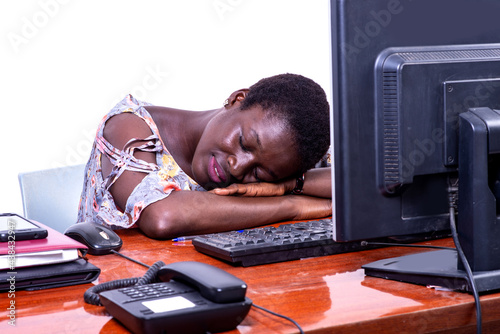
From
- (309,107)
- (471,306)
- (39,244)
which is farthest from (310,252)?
(309,107)

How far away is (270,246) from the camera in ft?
3.61

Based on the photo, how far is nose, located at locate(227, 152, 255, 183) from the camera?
168 cm

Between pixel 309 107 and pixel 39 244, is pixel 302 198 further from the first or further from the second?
pixel 39 244

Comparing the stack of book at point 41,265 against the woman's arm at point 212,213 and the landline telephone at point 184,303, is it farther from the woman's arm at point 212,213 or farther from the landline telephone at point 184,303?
the woman's arm at point 212,213

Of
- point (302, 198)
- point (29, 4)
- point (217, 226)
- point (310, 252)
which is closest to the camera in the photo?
point (310, 252)

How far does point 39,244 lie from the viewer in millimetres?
967

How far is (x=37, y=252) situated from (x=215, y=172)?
33.7 inches

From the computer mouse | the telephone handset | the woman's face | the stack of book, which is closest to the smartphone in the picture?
the stack of book

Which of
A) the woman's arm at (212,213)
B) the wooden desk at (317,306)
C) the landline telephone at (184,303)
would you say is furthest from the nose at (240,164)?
the landline telephone at (184,303)

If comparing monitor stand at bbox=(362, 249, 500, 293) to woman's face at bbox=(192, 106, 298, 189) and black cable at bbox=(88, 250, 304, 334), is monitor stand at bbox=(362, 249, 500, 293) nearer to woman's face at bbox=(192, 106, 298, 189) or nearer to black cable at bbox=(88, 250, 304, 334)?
black cable at bbox=(88, 250, 304, 334)

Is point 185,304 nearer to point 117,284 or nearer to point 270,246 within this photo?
point 117,284

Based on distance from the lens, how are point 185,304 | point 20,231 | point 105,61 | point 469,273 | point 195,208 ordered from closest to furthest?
1. point 185,304
2. point 469,273
3. point 20,231
4. point 195,208
5. point 105,61

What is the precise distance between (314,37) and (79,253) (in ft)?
8.01

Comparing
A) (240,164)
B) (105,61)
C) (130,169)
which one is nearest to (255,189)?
(240,164)
